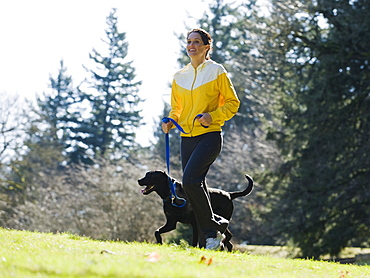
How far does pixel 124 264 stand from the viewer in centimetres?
402

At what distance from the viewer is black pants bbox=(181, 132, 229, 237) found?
599 centimetres

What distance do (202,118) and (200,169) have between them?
531 mm

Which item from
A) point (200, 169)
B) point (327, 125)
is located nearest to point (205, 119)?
point (200, 169)

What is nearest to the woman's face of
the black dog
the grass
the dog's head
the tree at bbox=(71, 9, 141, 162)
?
the black dog

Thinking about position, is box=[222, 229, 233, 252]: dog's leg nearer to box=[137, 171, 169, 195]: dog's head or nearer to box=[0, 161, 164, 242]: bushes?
box=[137, 171, 169, 195]: dog's head

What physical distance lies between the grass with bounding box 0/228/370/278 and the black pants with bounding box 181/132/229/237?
76 centimetres

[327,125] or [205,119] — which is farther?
[327,125]

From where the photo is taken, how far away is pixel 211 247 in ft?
20.1

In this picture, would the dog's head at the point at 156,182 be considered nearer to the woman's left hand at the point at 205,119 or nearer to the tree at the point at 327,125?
the woman's left hand at the point at 205,119

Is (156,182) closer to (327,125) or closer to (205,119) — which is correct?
(205,119)

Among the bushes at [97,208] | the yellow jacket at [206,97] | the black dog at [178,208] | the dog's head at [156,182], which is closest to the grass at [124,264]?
the yellow jacket at [206,97]

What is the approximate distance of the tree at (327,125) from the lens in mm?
17547

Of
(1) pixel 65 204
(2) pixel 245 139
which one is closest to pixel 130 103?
(2) pixel 245 139

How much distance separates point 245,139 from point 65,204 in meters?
11.1
